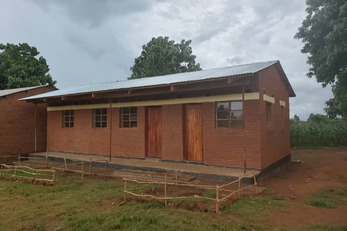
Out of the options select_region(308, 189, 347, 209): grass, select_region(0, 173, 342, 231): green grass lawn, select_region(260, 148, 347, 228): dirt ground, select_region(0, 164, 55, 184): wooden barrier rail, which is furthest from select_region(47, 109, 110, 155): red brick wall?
select_region(308, 189, 347, 209): grass

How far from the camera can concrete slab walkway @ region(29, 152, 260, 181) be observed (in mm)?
10180

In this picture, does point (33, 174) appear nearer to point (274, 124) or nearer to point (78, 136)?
point (78, 136)

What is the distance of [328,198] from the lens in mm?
8469

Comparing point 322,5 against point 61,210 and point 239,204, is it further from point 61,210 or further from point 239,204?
point 61,210

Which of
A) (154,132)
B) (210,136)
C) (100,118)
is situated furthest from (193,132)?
(100,118)

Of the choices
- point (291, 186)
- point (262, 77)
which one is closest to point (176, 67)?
point (262, 77)

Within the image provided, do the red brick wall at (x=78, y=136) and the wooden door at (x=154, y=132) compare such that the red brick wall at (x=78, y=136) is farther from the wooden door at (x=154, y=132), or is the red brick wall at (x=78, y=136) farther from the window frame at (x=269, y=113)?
the window frame at (x=269, y=113)

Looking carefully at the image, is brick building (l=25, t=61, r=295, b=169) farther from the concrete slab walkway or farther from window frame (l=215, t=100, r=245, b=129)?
the concrete slab walkway

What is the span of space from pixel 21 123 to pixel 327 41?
18.0 m

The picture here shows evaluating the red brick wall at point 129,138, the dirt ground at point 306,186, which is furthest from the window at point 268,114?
the red brick wall at point 129,138

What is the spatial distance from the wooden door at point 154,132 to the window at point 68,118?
5.43 metres

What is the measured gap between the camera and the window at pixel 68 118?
16884 millimetres

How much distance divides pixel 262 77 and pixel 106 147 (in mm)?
8346

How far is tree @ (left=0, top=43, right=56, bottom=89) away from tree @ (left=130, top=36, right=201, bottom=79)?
962 cm
